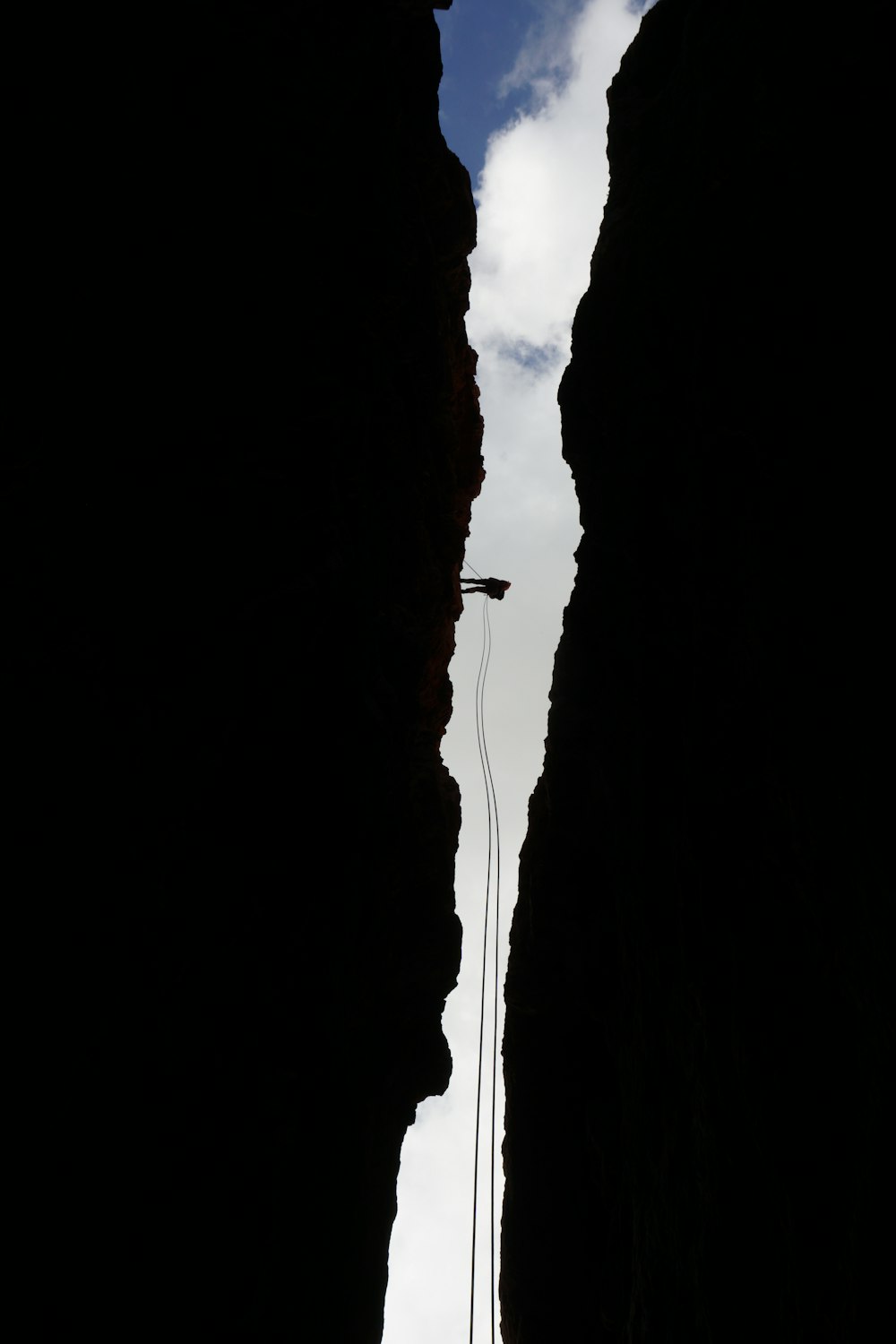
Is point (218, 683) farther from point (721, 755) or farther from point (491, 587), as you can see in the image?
point (491, 587)

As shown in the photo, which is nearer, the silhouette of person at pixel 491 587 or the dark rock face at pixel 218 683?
the dark rock face at pixel 218 683

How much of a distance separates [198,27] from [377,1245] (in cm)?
1289

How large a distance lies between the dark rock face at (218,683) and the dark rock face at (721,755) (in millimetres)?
1853

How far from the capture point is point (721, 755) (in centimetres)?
629

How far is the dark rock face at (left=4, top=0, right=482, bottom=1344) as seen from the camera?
5.06 m

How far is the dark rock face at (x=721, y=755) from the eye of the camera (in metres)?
4.77

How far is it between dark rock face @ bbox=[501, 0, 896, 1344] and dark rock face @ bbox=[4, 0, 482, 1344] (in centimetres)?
185

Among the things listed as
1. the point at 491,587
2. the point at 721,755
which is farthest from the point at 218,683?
the point at 491,587

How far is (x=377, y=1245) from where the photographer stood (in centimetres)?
730

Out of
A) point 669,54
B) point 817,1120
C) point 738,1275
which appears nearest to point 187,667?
point 817,1120

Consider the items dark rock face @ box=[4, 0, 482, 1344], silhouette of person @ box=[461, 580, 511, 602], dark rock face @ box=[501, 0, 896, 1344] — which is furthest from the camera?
silhouette of person @ box=[461, 580, 511, 602]

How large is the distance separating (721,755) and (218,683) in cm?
433

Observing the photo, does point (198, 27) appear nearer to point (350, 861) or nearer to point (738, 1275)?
point (350, 861)

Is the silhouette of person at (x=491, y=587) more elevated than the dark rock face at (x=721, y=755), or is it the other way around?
the silhouette of person at (x=491, y=587)
